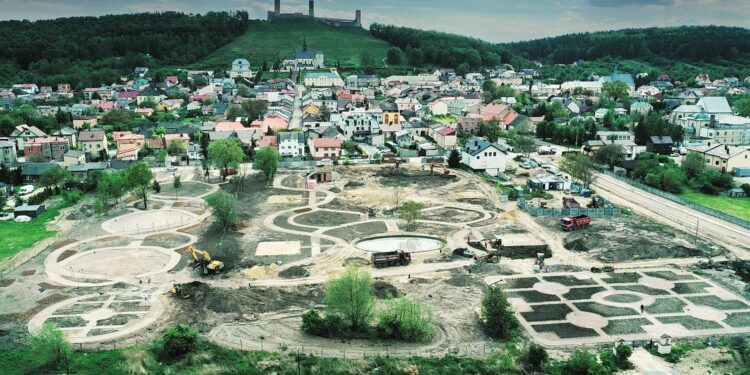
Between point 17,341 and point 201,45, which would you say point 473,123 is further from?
point 201,45

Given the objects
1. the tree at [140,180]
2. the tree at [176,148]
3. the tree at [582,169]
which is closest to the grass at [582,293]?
the tree at [582,169]

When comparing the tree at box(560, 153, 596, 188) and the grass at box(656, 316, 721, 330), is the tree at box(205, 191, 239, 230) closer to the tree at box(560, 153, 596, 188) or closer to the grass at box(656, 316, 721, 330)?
the grass at box(656, 316, 721, 330)

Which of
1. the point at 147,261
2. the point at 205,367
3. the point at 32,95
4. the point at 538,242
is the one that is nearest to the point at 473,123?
the point at 538,242

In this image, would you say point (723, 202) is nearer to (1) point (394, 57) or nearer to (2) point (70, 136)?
(2) point (70, 136)

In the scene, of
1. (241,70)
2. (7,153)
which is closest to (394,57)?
(241,70)

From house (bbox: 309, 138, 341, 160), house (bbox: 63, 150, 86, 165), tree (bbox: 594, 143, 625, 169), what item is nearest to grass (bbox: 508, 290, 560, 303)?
tree (bbox: 594, 143, 625, 169)
